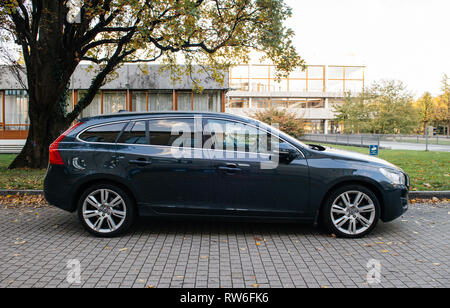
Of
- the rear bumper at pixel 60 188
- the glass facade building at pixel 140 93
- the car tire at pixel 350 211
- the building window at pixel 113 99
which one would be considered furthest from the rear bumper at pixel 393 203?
the building window at pixel 113 99

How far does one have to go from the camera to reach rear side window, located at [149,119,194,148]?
213 inches

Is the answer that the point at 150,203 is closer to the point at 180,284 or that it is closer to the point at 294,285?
the point at 180,284

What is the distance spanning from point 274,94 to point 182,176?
60312mm

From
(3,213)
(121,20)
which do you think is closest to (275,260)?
(3,213)

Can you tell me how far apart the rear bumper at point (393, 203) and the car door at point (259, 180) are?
1.15 meters

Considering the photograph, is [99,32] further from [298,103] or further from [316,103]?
[316,103]

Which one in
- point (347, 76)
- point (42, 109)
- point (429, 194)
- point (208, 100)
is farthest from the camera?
point (347, 76)

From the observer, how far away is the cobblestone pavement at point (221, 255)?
388 cm

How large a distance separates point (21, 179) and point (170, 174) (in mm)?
6529

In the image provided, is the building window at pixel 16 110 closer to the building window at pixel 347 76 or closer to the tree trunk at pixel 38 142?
the tree trunk at pixel 38 142

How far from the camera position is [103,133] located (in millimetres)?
5555

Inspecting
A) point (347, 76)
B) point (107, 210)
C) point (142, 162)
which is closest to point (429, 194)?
point (142, 162)

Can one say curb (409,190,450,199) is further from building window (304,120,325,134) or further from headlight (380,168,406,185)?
building window (304,120,325,134)

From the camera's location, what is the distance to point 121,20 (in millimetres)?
12812
